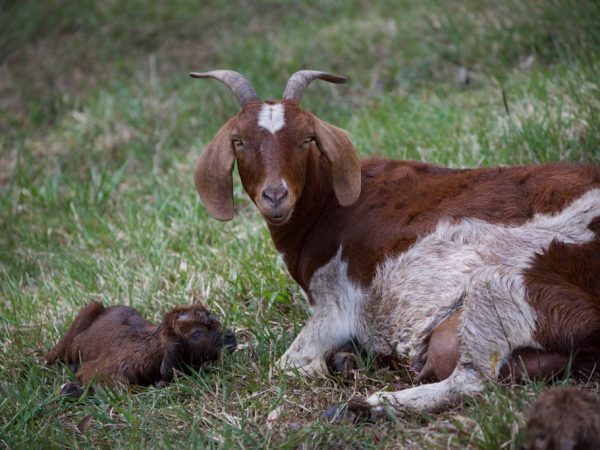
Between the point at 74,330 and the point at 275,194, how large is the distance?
1681mm

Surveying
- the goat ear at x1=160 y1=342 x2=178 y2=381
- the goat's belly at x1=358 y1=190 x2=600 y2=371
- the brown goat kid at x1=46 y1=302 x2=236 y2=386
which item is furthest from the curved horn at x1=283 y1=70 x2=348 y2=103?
the goat ear at x1=160 y1=342 x2=178 y2=381

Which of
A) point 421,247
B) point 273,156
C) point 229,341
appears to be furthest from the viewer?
point 229,341

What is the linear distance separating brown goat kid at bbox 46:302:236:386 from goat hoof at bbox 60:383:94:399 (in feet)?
0.24

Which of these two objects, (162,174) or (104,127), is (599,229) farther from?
(104,127)

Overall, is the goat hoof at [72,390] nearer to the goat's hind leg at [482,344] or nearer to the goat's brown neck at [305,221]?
the goat's brown neck at [305,221]

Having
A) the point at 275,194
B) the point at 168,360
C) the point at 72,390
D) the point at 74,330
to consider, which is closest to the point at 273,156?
the point at 275,194

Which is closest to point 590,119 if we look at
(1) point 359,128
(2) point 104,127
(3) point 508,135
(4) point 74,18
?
(3) point 508,135

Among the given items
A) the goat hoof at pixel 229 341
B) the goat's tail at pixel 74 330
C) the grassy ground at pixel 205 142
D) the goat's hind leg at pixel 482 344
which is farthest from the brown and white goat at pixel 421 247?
the goat's tail at pixel 74 330

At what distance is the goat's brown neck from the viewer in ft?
14.8

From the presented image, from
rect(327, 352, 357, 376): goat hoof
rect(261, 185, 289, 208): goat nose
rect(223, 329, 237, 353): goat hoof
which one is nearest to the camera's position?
rect(261, 185, 289, 208): goat nose

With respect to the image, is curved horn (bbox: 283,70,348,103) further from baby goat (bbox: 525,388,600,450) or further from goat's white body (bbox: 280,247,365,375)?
baby goat (bbox: 525,388,600,450)

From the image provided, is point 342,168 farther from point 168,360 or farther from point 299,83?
point 168,360

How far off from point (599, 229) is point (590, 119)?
6.92 feet

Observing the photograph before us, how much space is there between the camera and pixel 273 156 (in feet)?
13.4
